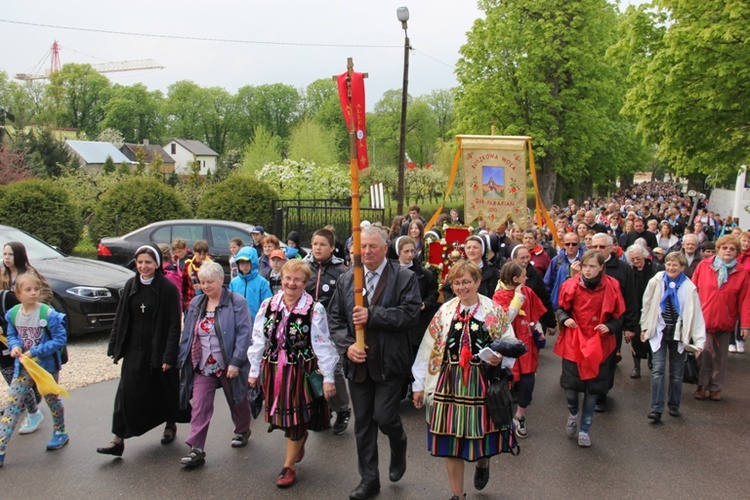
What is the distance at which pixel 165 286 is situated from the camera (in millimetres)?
5754

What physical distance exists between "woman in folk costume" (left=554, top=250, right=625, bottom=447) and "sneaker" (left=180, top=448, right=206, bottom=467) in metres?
3.20

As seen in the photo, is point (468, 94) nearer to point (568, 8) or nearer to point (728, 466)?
point (568, 8)

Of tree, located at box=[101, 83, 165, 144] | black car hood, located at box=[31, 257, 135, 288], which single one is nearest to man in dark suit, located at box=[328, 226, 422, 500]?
black car hood, located at box=[31, 257, 135, 288]

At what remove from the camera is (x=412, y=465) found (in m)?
5.63

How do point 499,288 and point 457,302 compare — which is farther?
point 499,288

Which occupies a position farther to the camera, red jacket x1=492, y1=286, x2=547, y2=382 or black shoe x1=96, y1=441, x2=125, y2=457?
red jacket x1=492, y1=286, x2=547, y2=382

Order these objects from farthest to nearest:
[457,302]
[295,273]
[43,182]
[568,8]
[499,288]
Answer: [568,8]
[43,182]
[499,288]
[295,273]
[457,302]

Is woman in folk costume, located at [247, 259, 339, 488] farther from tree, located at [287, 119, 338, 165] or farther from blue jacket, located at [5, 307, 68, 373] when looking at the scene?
tree, located at [287, 119, 338, 165]

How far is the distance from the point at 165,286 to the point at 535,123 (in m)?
28.1

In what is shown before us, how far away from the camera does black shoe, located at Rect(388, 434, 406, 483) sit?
512cm

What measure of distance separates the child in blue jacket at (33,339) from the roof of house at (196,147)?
86.0m

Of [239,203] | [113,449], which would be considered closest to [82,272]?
[113,449]

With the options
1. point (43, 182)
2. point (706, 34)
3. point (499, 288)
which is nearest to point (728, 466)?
point (499, 288)

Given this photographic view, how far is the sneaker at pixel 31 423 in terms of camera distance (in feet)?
20.7
